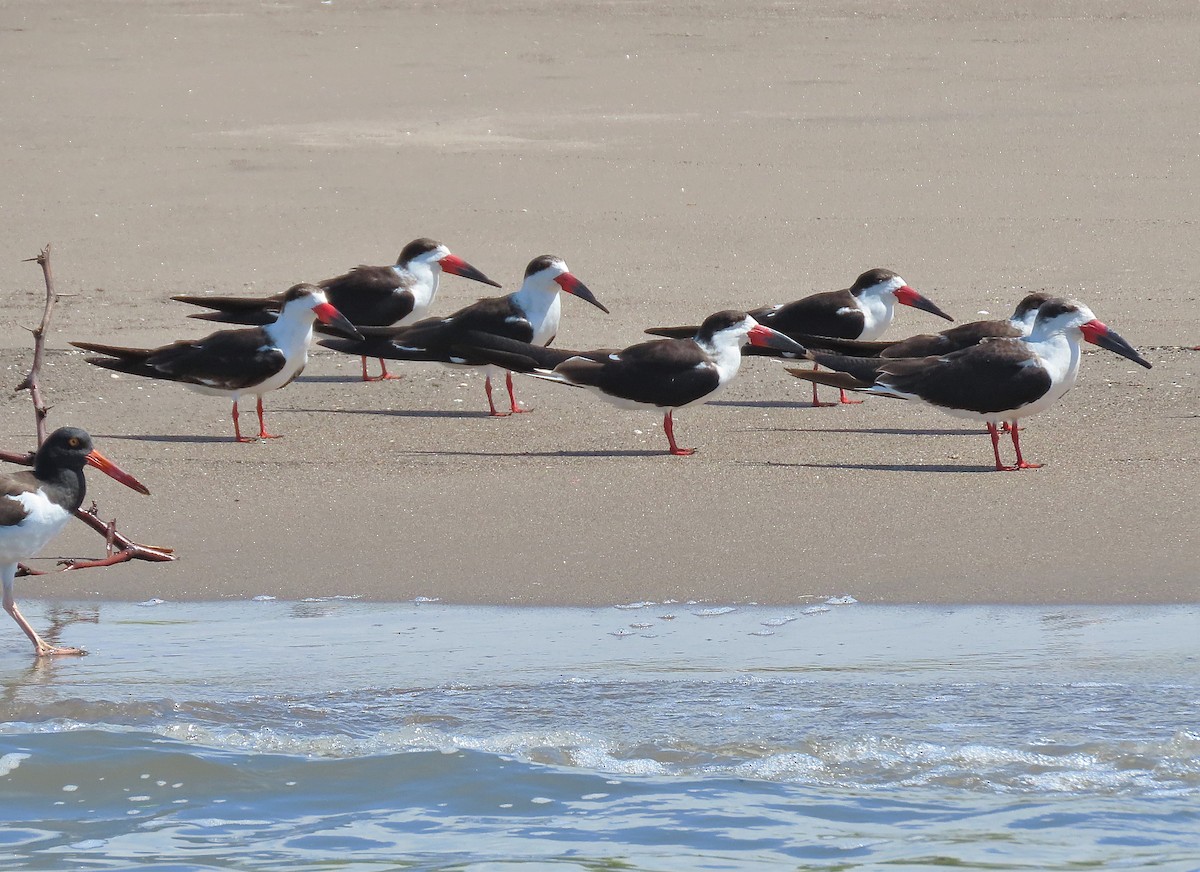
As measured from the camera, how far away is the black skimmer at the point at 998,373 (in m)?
8.67

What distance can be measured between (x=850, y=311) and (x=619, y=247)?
2.62 metres

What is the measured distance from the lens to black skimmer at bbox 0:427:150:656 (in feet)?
20.7

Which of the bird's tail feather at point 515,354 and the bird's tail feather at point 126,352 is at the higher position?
the bird's tail feather at point 126,352

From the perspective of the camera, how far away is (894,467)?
8.43 m

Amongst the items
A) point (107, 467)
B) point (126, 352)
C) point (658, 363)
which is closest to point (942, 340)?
point (658, 363)

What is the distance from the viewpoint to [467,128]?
1522cm

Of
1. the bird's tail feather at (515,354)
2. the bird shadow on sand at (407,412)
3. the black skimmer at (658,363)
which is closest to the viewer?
the black skimmer at (658,363)

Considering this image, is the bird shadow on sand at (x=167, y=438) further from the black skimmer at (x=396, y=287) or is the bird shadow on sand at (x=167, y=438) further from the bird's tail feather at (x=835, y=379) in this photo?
the bird's tail feather at (x=835, y=379)

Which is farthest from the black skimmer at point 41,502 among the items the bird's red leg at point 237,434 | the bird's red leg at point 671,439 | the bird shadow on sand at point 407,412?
the bird shadow on sand at point 407,412

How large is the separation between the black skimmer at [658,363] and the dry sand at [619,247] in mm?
251

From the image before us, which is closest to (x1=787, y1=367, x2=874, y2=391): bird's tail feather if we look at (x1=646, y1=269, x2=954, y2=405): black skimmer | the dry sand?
the dry sand

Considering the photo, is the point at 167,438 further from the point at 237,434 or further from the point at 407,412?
the point at 407,412

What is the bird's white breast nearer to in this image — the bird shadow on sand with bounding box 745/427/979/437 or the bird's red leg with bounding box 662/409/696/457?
the bird's red leg with bounding box 662/409/696/457

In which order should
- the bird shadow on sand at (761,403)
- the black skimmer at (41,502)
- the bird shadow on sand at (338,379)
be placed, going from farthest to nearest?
the bird shadow on sand at (338,379) → the bird shadow on sand at (761,403) → the black skimmer at (41,502)
